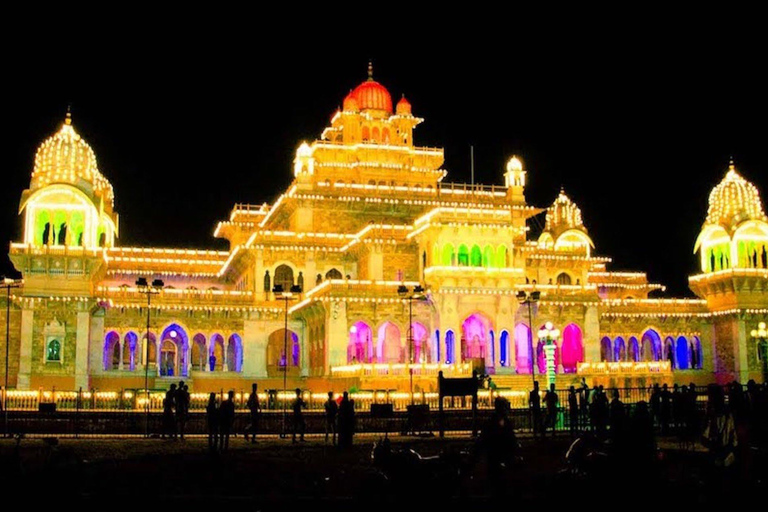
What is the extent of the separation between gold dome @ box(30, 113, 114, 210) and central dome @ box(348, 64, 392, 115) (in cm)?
2049

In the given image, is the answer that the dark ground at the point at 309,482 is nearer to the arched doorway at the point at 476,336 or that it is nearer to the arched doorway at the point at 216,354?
the arched doorway at the point at 476,336

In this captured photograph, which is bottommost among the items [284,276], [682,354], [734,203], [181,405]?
[181,405]

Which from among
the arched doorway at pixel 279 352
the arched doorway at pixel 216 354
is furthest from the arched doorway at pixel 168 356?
the arched doorway at pixel 279 352

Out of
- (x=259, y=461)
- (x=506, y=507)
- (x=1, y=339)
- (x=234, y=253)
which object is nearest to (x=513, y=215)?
(x=234, y=253)

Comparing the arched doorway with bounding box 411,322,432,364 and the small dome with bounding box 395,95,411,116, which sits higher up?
the small dome with bounding box 395,95,411,116

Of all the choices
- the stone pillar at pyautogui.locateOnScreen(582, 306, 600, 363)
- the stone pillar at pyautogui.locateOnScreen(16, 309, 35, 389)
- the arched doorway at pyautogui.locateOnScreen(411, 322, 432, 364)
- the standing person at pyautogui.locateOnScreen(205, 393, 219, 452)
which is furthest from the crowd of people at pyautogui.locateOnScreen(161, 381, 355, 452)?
the stone pillar at pyautogui.locateOnScreen(582, 306, 600, 363)

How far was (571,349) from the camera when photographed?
201ft

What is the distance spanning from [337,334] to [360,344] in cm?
324

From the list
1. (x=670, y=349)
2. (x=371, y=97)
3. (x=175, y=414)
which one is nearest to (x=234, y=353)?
(x=371, y=97)

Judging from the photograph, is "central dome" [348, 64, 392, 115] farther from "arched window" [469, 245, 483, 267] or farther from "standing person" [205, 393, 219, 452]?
"standing person" [205, 393, 219, 452]

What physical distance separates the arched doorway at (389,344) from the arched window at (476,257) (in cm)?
612

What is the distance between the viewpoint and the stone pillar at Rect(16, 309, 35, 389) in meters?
49.9

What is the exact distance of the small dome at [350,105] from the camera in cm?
6700

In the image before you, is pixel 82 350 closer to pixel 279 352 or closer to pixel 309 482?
pixel 279 352
